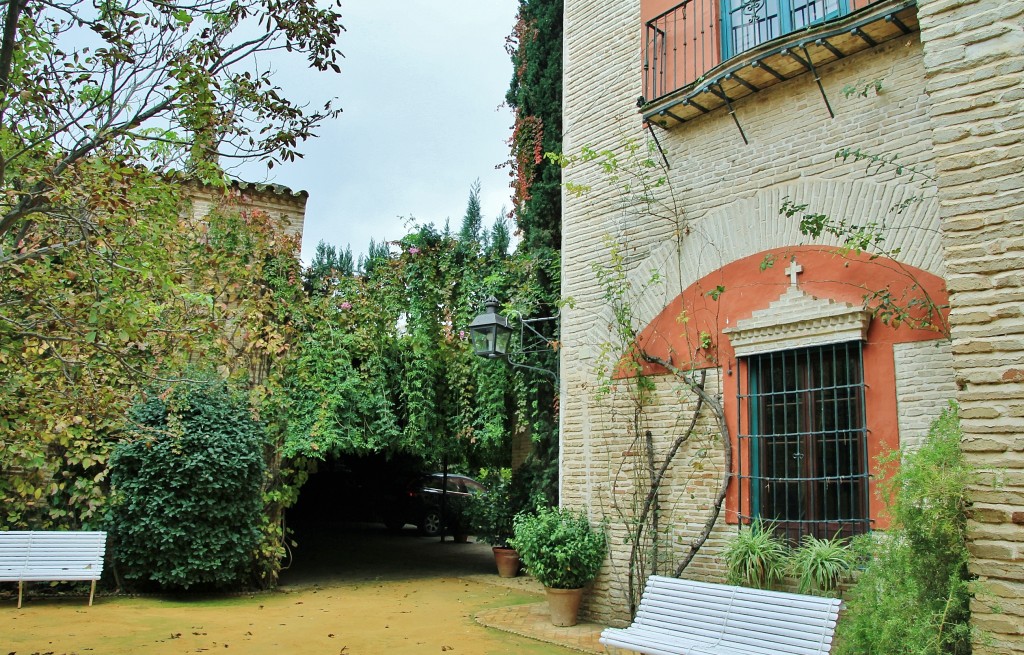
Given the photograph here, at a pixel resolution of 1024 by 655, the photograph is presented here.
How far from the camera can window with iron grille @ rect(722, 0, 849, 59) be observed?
6266 mm

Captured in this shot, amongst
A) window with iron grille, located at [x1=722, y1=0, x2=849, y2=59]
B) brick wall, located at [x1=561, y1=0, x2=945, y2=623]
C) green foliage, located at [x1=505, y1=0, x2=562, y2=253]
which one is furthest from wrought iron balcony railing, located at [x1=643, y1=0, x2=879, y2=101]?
green foliage, located at [x1=505, y1=0, x2=562, y2=253]

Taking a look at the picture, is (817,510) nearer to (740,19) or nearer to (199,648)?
(740,19)

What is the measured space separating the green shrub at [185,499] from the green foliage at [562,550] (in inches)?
145

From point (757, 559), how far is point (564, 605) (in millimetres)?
2119

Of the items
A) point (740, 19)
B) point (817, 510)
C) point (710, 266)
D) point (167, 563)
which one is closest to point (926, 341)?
point (817, 510)

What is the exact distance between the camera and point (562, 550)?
6.90m

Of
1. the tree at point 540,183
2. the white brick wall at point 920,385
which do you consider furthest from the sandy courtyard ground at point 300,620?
the white brick wall at point 920,385

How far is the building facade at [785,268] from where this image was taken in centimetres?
374

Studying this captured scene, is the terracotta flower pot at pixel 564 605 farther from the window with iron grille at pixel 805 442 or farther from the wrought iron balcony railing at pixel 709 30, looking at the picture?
the wrought iron balcony railing at pixel 709 30

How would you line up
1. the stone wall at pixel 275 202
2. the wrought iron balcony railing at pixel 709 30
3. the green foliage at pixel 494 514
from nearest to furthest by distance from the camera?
the wrought iron balcony railing at pixel 709 30 < the green foliage at pixel 494 514 < the stone wall at pixel 275 202

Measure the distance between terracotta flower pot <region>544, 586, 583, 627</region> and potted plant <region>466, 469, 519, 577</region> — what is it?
3.49m

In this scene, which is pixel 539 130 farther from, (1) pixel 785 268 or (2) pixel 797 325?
(2) pixel 797 325

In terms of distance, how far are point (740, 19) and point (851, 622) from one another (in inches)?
209

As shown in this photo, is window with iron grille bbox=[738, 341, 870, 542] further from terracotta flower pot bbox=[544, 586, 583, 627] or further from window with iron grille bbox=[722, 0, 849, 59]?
window with iron grille bbox=[722, 0, 849, 59]
